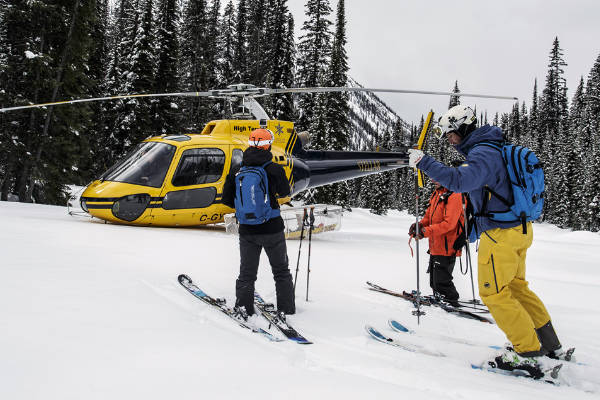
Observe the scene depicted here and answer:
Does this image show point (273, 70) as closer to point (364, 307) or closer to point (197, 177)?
point (197, 177)

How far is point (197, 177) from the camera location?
9344 millimetres

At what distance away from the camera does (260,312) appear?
13.8ft

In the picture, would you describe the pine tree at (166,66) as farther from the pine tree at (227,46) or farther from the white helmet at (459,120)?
the white helmet at (459,120)

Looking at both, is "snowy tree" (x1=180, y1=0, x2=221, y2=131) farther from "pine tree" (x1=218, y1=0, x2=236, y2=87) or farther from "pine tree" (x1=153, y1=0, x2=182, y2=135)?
"pine tree" (x1=153, y1=0, x2=182, y2=135)

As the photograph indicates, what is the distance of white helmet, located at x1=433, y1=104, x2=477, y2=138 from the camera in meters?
3.71

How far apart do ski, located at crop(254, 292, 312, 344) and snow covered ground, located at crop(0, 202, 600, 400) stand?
5.8 inches

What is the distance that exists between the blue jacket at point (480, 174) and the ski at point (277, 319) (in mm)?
1727

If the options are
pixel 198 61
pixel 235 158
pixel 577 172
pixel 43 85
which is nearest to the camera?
pixel 235 158

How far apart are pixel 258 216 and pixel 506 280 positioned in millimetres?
2265

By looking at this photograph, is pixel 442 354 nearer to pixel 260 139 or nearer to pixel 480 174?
pixel 480 174

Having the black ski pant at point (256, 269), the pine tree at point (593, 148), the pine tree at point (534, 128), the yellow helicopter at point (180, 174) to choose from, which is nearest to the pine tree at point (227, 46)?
the yellow helicopter at point (180, 174)

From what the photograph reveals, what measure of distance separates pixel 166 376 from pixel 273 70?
1242 inches

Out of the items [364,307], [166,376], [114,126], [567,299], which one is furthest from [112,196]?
[114,126]

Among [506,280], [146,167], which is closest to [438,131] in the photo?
[506,280]
